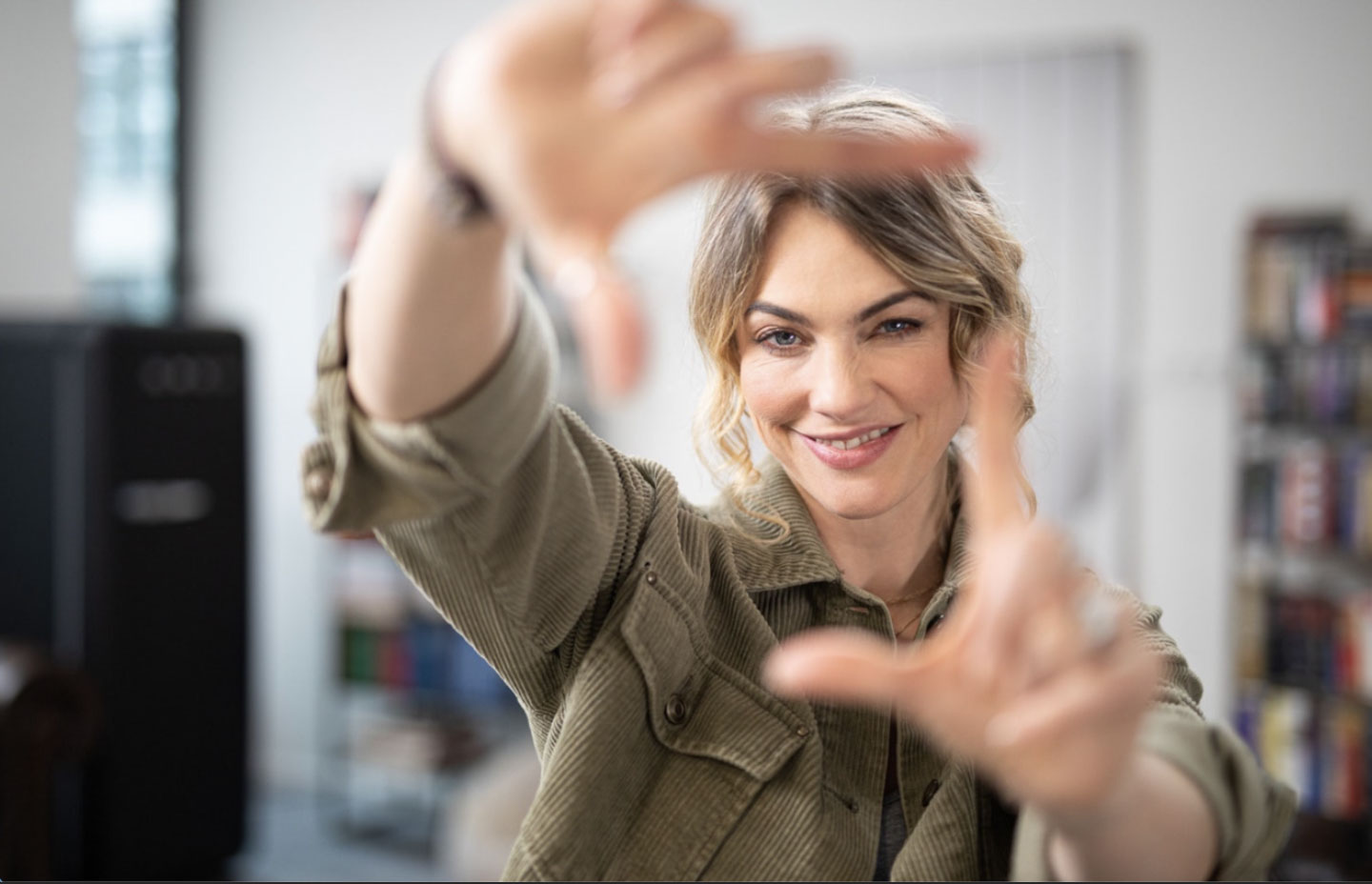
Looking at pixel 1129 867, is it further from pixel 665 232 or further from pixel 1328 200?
pixel 665 232

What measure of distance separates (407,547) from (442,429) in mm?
140

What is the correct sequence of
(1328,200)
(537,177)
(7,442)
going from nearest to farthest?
1. (537,177)
2. (7,442)
3. (1328,200)

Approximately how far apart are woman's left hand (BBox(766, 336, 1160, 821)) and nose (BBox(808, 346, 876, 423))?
33 cm

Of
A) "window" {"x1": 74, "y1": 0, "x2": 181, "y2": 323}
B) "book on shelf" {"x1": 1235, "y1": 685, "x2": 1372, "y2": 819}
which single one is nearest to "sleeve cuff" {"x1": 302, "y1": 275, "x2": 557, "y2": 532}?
"book on shelf" {"x1": 1235, "y1": 685, "x2": 1372, "y2": 819}

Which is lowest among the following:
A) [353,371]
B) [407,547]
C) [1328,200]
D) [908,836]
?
[908,836]

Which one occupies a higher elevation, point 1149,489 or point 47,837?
point 1149,489

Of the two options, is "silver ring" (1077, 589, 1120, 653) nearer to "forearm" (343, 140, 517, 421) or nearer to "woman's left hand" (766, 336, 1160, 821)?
"woman's left hand" (766, 336, 1160, 821)

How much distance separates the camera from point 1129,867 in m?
0.67

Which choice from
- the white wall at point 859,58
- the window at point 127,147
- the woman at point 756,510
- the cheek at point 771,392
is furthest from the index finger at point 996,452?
the window at point 127,147

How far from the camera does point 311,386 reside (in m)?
4.77

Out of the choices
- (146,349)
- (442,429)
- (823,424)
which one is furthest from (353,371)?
(146,349)

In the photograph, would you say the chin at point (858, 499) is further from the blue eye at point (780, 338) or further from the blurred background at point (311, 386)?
the blurred background at point (311, 386)

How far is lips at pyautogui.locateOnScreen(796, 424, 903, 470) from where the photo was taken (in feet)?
3.18

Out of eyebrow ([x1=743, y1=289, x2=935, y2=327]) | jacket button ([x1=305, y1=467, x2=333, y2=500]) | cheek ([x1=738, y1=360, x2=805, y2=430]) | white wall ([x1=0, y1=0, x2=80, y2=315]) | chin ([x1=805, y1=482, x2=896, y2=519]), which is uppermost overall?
white wall ([x1=0, y1=0, x2=80, y2=315])
